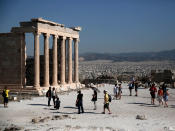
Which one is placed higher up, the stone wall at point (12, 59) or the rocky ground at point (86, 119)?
the stone wall at point (12, 59)

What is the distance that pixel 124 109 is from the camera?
21672mm

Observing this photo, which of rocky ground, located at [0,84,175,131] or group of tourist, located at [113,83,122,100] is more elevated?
group of tourist, located at [113,83,122,100]

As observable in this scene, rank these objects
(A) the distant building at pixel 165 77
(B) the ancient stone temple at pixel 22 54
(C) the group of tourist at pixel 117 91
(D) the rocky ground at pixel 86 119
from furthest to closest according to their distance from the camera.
Result: (A) the distant building at pixel 165 77
(B) the ancient stone temple at pixel 22 54
(C) the group of tourist at pixel 117 91
(D) the rocky ground at pixel 86 119

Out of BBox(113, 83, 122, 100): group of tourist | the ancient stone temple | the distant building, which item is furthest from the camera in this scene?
the distant building

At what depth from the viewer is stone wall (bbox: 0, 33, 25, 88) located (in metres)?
33.2

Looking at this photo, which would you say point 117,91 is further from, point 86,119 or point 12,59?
point 12,59

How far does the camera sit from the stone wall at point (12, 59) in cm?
3316

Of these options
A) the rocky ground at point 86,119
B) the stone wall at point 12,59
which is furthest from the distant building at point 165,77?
the rocky ground at point 86,119

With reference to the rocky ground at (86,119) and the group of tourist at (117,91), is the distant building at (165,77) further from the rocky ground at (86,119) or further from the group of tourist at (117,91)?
the rocky ground at (86,119)

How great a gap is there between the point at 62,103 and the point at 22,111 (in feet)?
16.4

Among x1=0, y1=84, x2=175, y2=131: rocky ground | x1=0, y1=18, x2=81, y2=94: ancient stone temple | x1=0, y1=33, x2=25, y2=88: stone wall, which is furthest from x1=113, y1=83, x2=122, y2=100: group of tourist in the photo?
x1=0, y1=33, x2=25, y2=88: stone wall

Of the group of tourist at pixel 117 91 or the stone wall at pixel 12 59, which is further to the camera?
the stone wall at pixel 12 59

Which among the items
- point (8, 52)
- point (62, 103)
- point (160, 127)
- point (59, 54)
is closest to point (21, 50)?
point (8, 52)

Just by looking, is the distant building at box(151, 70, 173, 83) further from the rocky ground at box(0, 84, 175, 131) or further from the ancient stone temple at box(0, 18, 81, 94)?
the rocky ground at box(0, 84, 175, 131)
